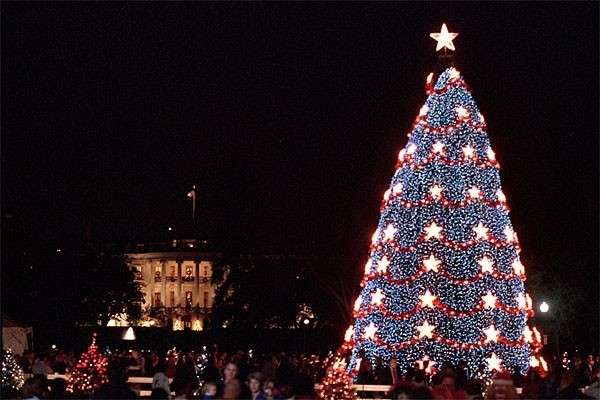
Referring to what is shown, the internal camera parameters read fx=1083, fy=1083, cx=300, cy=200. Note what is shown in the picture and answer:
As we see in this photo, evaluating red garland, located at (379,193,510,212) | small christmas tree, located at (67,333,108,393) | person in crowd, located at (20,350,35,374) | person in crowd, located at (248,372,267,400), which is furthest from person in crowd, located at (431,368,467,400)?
person in crowd, located at (20,350,35,374)

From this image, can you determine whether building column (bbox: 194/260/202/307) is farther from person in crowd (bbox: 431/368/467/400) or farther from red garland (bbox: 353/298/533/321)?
person in crowd (bbox: 431/368/467/400)

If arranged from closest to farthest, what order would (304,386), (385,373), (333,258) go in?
(304,386)
(385,373)
(333,258)

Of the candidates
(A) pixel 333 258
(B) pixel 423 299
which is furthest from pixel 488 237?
(A) pixel 333 258

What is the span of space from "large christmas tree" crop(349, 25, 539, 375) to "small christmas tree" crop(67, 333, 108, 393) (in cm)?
757

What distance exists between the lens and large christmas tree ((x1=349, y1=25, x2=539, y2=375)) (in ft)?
86.7

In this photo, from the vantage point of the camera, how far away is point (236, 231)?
256 feet

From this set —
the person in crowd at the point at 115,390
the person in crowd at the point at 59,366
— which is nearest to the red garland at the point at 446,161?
the person in crowd at the point at 59,366

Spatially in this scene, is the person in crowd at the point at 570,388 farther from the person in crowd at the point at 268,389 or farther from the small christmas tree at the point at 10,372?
the small christmas tree at the point at 10,372

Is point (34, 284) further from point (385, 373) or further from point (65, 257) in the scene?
point (385, 373)

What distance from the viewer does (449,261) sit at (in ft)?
87.4

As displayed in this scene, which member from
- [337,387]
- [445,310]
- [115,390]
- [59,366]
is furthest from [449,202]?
[115,390]

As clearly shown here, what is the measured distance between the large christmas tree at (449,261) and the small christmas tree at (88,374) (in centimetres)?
757

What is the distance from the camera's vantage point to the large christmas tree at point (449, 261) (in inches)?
1040

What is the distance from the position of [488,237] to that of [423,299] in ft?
7.23
